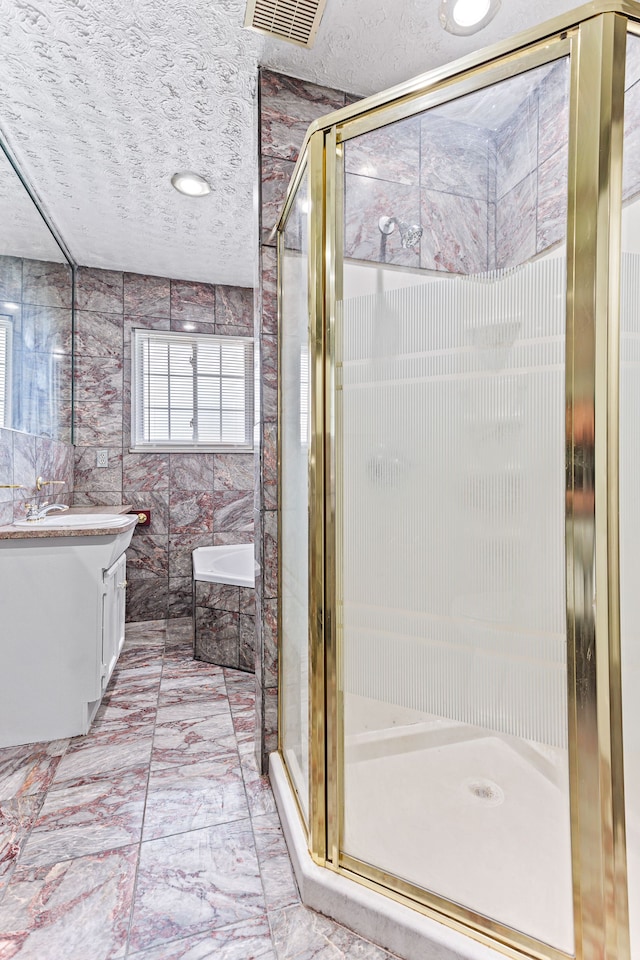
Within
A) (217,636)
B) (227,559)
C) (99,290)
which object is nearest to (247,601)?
(217,636)

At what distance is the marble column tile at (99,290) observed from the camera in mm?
3348

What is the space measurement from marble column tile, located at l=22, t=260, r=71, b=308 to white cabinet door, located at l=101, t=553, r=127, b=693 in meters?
1.52

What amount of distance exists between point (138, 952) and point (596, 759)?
1068mm

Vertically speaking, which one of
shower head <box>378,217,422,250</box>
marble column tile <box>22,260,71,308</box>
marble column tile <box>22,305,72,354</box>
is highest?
marble column tile <box>22,260,71,308</box>

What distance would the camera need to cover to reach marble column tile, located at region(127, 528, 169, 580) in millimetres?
3467

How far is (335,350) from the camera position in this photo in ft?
3.76

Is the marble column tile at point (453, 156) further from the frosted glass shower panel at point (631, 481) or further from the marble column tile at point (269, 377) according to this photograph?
the marble column tile at point (269, 377)

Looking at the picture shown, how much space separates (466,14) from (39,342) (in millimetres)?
2463

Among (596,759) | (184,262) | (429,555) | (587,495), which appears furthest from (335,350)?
(184,262)

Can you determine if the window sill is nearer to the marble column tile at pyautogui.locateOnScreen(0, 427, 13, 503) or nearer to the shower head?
the marble column tile at pyautogui.locateOnScreen(0, 427, 13, 503)

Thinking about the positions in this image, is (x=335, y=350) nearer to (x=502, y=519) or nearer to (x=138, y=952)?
(x=502, y=519)

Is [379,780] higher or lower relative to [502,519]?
lower

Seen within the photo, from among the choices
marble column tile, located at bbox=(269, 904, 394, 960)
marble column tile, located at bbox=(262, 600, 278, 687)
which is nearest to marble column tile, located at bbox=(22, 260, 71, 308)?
marble column tile, located at bbox=(262, 600, 278, 687)

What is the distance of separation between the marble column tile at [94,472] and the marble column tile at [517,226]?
3.09 m
